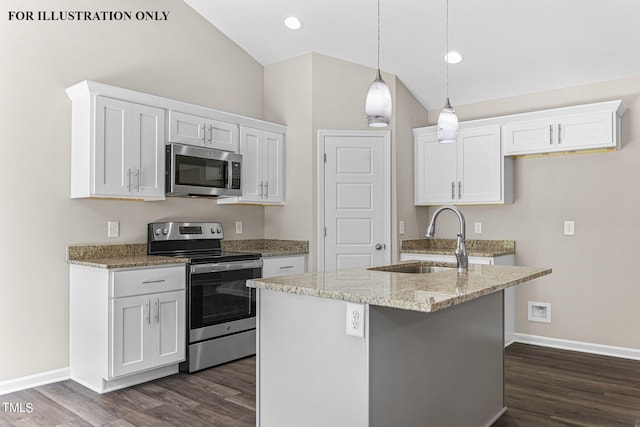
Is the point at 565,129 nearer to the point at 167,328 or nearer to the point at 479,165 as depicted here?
the point at 479,165

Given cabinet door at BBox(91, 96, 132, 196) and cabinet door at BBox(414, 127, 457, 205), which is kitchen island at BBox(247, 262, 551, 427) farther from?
cabinet door at BBox(414, 127, 457, 205)

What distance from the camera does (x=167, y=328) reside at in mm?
3605

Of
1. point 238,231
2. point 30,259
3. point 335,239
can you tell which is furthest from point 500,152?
point 30,259

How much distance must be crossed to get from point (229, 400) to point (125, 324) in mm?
896

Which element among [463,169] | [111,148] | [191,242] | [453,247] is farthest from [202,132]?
[453,247]

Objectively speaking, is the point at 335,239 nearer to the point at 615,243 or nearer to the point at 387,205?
the point at 387,205

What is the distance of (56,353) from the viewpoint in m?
3.56

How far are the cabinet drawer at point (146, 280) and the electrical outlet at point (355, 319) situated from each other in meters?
1.98

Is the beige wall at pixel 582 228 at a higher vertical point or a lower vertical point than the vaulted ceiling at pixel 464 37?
lower

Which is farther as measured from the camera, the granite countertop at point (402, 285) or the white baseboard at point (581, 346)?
the white baseboard at point (581, 346)

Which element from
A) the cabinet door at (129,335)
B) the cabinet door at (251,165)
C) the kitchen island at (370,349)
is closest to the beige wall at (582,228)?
the kitchen island at (370,349)

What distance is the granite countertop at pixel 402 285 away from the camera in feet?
5.97

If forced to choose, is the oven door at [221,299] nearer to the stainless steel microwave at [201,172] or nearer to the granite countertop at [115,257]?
the granite countertop at [115,257]

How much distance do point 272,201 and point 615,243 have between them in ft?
10.4
